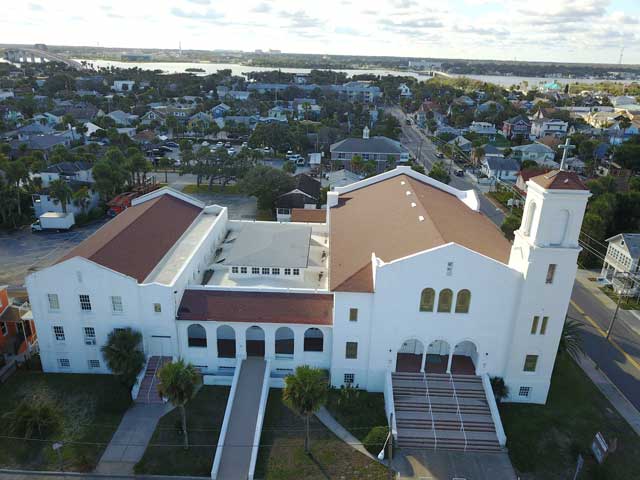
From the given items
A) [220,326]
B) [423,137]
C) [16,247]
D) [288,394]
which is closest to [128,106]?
[423,137]

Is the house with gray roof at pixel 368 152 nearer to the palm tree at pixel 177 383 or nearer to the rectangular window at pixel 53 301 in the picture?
the rectangular window at pixel 53 301

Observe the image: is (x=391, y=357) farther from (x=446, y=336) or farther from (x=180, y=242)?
(x=180, y=242)

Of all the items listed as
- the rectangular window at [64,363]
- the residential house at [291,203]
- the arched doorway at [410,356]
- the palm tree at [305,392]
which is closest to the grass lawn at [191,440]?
the palm tree at [305,392]

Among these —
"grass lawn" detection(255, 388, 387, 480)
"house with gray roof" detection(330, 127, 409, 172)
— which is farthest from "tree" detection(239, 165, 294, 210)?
"grass lawn" detection(255, 388, 387, 480)

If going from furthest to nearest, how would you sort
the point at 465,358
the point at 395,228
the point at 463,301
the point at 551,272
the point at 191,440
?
the point at 395,228 → the point at 465,358 → the point at 463,301 → the point at 551,272 → the point at 191,440

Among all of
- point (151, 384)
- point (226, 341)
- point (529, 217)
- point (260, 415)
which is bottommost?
point (151, 384)

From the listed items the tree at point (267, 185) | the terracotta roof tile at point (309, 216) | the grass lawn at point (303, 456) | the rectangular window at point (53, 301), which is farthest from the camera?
the tree at point (267, 185)

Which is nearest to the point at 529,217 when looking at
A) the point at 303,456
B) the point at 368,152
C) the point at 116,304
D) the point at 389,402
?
the point at 389,402

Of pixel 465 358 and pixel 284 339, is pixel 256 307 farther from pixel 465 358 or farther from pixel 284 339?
pixel 465 358
